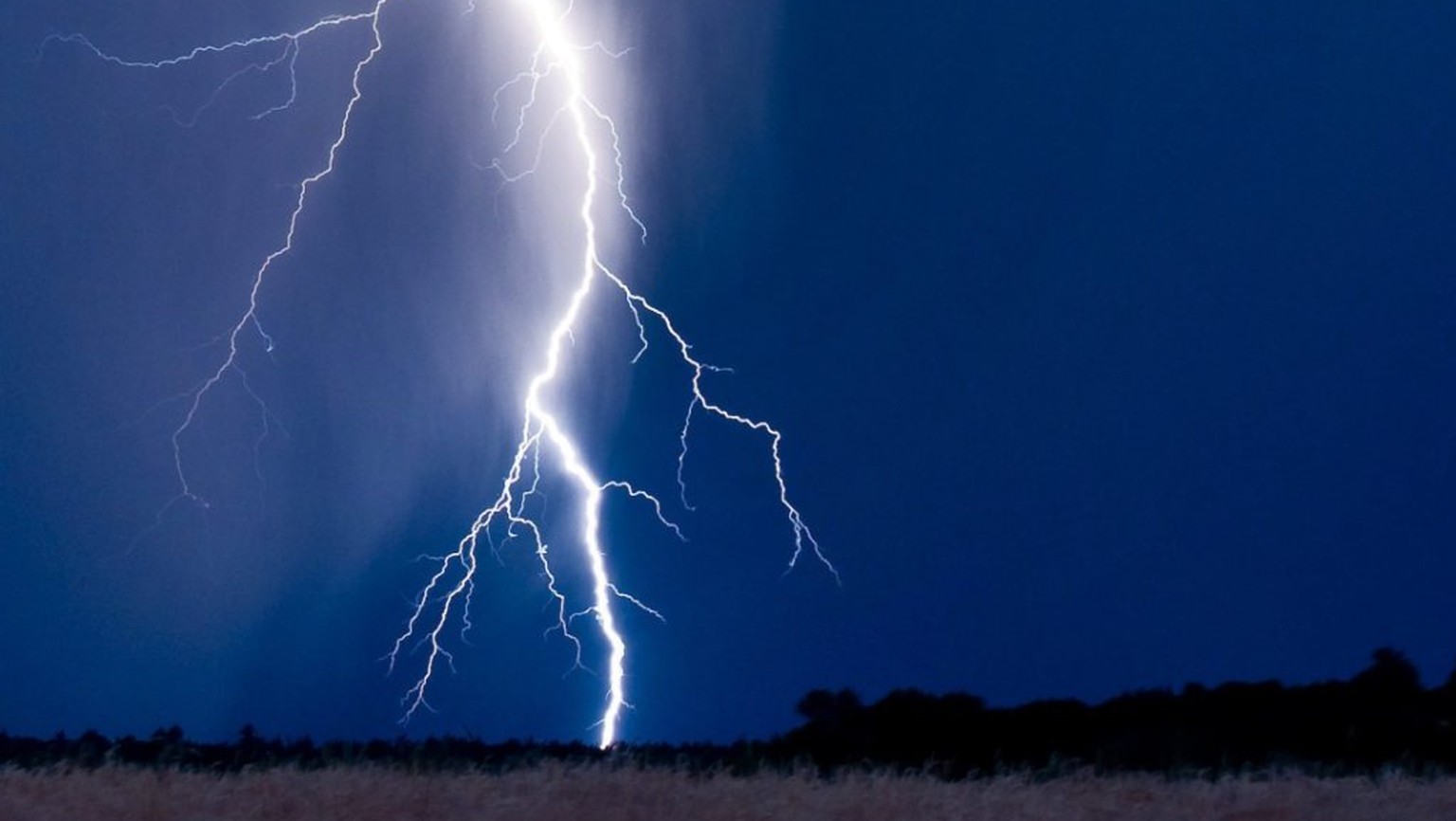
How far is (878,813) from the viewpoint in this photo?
252 inches

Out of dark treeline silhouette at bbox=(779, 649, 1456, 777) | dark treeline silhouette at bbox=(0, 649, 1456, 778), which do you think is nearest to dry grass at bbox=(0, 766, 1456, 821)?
dark treeline silhouette at bbox=(0, 649, 1456, 778)

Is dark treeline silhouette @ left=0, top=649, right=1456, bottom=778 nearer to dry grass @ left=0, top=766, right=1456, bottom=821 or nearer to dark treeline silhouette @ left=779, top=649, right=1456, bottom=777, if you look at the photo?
dark treeline silhouette @ left=779, top=649, right=1456, bottom=777

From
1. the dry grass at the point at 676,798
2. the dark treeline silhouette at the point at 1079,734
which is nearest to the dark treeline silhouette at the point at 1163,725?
the dark treeline silhouette at the point at 1079,734

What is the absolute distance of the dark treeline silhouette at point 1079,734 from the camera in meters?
13.1

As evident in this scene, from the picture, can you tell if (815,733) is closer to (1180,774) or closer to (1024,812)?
(1180,774)

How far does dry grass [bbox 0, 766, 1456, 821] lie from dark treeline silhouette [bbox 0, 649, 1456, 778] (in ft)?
11.7

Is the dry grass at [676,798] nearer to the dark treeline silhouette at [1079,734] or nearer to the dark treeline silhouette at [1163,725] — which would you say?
the dark treeline silhouette at [1079,734]

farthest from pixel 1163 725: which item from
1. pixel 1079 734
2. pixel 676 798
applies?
pixel 676 798

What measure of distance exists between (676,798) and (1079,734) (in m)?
11.1

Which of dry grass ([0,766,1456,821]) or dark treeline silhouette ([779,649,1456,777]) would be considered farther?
dark treeline silhouette ([779,649,1456,777])

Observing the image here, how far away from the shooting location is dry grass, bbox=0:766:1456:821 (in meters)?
6.32

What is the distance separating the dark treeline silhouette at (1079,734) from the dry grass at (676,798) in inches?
140

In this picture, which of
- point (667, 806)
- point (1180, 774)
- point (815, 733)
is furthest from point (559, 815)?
point (815, 733)

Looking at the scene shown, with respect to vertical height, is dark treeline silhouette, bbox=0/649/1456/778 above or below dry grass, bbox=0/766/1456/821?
above
